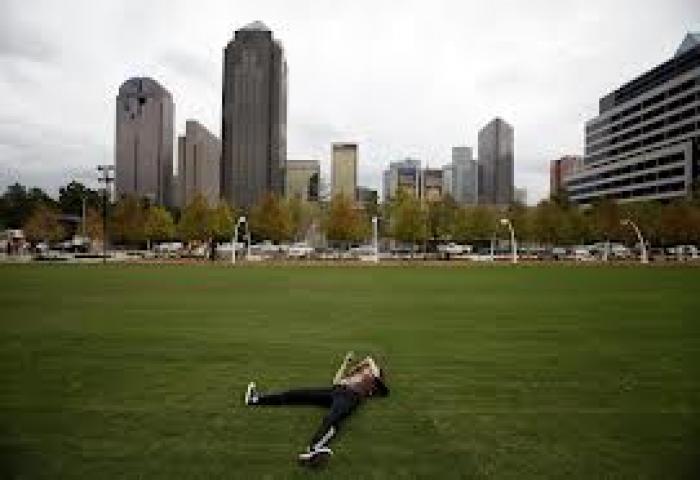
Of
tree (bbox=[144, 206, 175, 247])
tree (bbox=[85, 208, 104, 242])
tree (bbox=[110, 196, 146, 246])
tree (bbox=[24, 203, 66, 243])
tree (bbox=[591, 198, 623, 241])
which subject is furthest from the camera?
tree (bbox=[85, 208, 104, 242])

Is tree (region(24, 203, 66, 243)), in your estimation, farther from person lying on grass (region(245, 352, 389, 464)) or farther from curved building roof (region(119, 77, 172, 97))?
person lying on grass (region(245, 352, 389, 464))

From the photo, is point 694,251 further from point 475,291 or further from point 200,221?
point 475,291

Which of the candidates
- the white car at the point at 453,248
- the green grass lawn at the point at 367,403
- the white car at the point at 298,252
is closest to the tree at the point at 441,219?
the white car at the point at 453,248

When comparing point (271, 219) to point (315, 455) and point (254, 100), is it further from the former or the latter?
point (315, 455)

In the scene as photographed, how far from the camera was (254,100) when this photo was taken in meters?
43.2

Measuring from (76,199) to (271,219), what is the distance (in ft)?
123

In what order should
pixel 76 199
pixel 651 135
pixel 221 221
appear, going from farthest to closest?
pixel 651 135, pixel 76 199, pixel 221 221

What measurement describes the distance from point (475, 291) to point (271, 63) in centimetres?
2192

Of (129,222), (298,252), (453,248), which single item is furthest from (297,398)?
(453,248)

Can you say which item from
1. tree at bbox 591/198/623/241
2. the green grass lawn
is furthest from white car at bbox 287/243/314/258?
the green grass lawn

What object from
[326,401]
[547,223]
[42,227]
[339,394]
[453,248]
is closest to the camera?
[339,394]

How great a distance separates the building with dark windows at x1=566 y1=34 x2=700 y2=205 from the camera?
9931 centimetres

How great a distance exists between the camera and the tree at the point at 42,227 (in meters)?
84.2

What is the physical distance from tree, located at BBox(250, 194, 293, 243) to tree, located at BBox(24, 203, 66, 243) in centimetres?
2244
